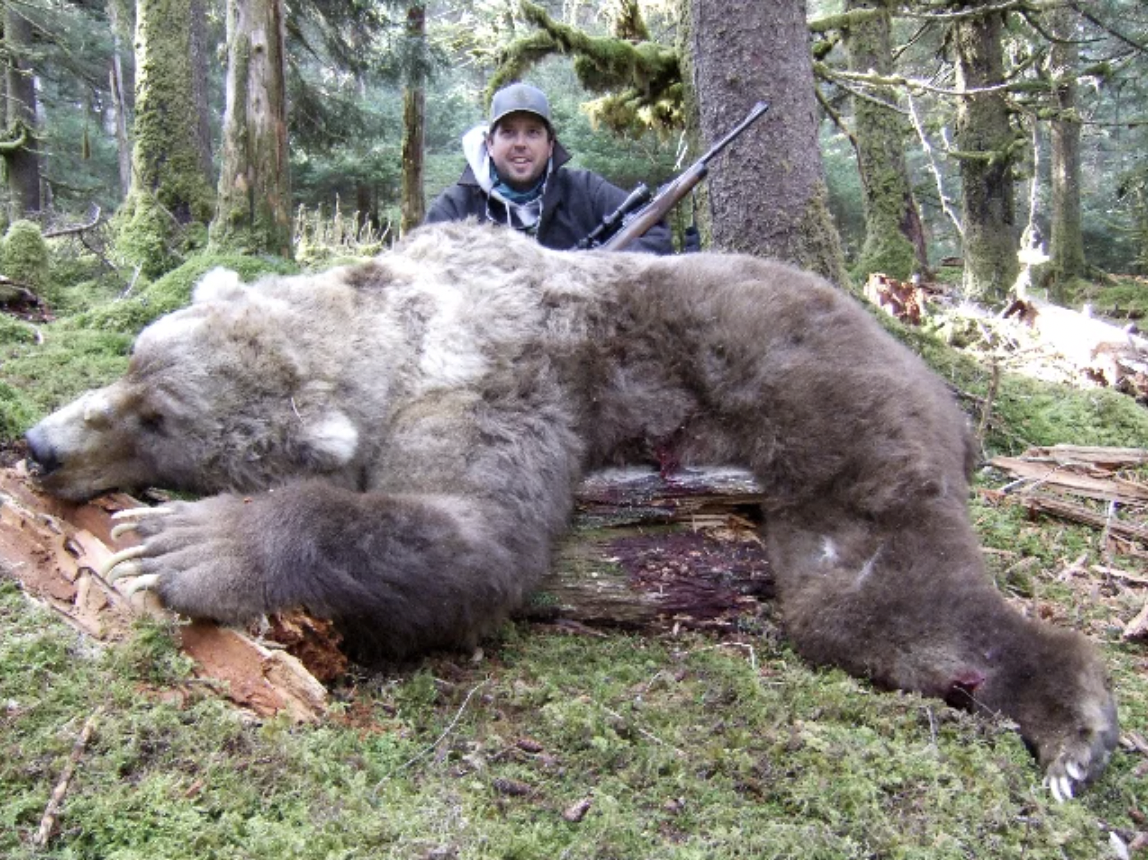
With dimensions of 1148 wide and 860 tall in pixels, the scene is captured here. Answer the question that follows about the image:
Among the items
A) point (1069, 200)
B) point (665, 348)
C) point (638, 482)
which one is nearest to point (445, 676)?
point (638, 482)

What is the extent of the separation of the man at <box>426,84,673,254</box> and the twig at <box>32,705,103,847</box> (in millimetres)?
4467

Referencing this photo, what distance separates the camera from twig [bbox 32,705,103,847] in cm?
212

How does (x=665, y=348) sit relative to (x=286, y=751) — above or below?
above

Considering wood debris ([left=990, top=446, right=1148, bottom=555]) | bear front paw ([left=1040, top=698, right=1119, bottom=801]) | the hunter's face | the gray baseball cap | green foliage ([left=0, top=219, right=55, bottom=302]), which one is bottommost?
bear front paw ([left=1040, top=698, right=1119, bottom=801])

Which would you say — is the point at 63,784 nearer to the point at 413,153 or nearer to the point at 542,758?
the point at 542,758

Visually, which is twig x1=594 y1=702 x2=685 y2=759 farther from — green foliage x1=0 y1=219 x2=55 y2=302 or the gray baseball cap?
green foliage x1=0 y1=219 x2=55 y2=302

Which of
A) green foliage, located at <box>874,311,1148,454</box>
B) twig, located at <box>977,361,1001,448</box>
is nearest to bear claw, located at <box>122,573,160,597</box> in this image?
twig, located at <box>977,361,1001,448</box>

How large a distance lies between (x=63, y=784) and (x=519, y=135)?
5.13 meters

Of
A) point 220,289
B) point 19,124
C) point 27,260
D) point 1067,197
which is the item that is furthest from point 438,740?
point 1067,197

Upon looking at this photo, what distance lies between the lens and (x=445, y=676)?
3254 mm

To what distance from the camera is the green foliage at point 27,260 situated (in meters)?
7.91

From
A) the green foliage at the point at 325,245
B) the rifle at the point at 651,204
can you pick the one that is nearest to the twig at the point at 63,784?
the rifle at the point at 651,204

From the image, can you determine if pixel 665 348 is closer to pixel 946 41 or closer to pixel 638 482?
pixel 638 482

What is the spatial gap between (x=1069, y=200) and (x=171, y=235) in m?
15.8
